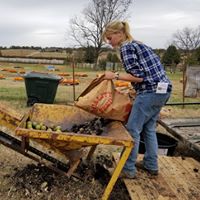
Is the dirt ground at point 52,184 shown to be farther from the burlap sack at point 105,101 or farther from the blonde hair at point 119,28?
the blonde hair at point 119,28

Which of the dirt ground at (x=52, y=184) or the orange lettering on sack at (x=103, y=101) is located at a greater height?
the orange lettering on sack at (x=103, y=101)

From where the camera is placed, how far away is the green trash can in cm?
991

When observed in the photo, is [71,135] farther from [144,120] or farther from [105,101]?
[144,120]

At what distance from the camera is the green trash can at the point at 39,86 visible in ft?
32.5

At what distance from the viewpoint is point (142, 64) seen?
3734 millimetres

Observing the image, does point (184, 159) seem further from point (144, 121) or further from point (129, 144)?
point (129, 144)

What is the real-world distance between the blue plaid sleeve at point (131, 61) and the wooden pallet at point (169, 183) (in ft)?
3.80

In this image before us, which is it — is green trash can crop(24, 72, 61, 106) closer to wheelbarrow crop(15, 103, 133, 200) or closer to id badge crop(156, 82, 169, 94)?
wheelbarrow crop(15, 103, 133, 200)

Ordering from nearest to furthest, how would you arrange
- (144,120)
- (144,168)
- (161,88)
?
(161,88) → (144,120) → (144,168)

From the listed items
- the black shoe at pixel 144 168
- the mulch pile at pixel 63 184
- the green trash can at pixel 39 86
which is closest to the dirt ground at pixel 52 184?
the mulch pile at pixel 63 184

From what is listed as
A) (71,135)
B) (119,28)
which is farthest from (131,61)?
(71,135)

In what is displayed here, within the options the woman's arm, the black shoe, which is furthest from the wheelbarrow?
the black shoe

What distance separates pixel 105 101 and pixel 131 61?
0.52m

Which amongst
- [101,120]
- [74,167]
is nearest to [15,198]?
[74,167]
